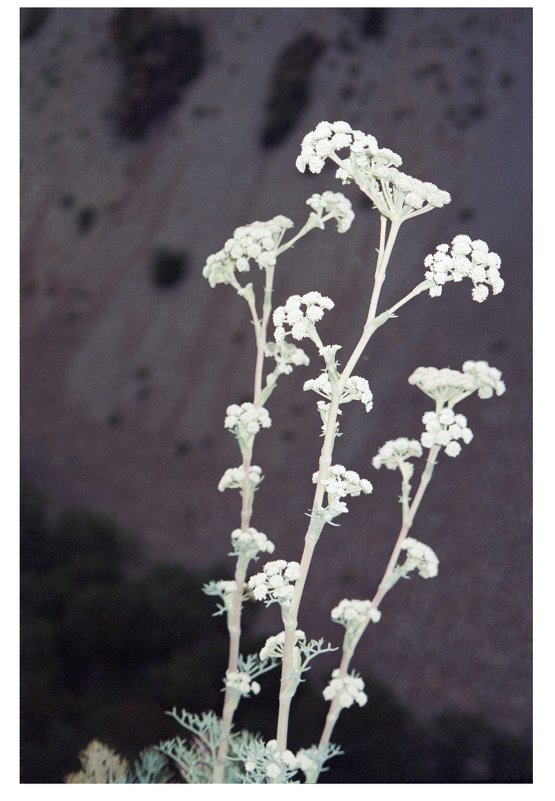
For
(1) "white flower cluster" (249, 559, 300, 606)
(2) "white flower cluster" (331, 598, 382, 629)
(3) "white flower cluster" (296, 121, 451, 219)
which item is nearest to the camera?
(3) "white flower cluster" (296, 121, 451, 219)

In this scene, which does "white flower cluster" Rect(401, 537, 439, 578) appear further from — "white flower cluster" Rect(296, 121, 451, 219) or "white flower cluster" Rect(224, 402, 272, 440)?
"white flower cluster" Rect(296, 121, 451, 219)

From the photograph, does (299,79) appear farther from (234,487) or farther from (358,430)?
(234,487)

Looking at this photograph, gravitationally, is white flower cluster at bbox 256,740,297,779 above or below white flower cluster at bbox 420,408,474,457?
below

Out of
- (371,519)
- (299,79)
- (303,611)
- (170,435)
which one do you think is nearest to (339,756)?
(303,611)

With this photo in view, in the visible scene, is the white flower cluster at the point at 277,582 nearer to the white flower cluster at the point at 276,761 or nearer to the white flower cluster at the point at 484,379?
the white flower cluster at the point at 276,761

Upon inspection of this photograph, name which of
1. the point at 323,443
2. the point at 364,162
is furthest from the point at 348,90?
the point at 323,443

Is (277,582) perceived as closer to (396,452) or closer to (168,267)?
(396,452)

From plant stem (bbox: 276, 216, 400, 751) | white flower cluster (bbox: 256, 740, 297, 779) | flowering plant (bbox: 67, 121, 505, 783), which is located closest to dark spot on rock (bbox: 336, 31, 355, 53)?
flowering plant (bbox: 67, 121, 505, 783)
